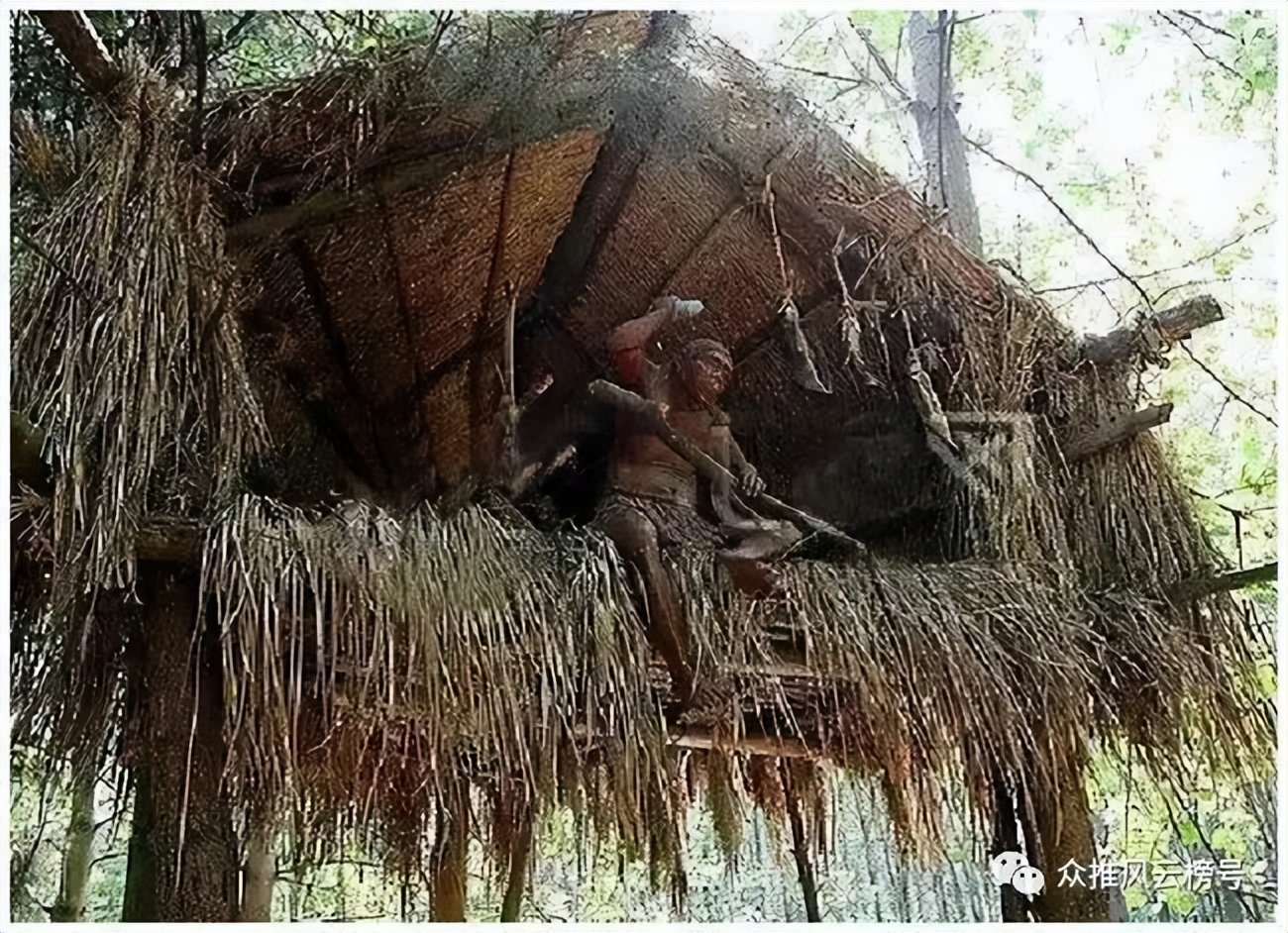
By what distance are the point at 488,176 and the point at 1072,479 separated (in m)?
1.15

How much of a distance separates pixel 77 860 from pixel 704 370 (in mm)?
1372

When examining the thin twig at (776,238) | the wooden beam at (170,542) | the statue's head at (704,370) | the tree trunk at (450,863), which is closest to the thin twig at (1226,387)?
the thin twig at (776,238)

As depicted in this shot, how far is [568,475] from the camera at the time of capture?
2248 millimetres

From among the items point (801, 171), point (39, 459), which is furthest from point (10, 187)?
point (801, 171)

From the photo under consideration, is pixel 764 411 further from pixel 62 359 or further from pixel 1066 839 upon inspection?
pixel 62 359

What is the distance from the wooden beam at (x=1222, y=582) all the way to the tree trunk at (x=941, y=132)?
74 cm

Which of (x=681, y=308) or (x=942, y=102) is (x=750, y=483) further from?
(x=942, y=102)

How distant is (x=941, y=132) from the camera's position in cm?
272

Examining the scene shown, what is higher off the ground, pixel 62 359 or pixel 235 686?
pixel 62 359

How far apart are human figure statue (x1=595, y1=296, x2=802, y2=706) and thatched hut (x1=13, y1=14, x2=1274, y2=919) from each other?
5 centimetres

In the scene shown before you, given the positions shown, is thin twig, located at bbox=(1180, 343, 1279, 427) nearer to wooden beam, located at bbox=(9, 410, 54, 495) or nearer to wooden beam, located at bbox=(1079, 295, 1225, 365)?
wooden beam, located at bbox=(1079, 295, 1225, 365)

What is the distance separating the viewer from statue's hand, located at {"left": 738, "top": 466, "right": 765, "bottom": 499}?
2145mm

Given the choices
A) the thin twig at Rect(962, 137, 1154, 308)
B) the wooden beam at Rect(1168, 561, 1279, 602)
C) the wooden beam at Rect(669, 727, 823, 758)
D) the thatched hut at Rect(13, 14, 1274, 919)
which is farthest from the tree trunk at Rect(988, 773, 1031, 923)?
the thin twig at Rect(962, 137, 1154, 308)

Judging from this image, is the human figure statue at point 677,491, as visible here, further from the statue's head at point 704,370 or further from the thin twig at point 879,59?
the thin twig at point 879,59
